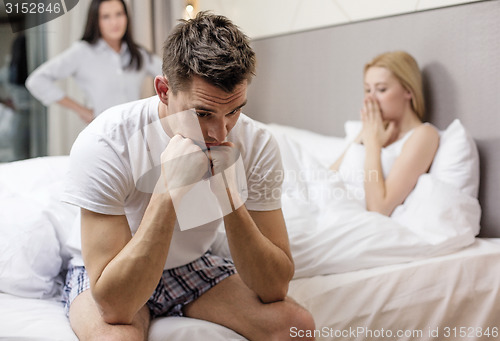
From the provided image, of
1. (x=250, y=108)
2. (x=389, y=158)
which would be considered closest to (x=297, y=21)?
(x=250, y=108)

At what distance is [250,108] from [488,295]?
72.7 inches

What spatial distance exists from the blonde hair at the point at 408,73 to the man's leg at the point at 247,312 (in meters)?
0.99

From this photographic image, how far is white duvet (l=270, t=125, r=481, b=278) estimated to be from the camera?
4.69 ft

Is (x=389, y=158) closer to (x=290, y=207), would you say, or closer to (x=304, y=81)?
(x=290, y=207)

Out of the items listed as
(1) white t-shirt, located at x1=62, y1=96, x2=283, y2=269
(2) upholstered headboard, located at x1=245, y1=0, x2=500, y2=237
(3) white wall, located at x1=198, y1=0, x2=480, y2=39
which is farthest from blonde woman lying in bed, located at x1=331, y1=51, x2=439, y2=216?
(1) white t-shirt, located at x1=62, y1=96, x2=283, y2=269

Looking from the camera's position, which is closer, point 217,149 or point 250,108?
point 217,149

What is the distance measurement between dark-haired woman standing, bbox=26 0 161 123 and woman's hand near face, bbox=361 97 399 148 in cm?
155

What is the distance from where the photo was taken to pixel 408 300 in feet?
4.45

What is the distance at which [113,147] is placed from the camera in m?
1.10

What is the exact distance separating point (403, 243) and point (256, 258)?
1.81 feet

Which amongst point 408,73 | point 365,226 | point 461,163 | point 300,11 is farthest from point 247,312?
point 300,11

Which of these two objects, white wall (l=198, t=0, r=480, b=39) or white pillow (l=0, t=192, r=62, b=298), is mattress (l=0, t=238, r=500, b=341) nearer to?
white pillow (l=0, t=192, r=62, b=298)

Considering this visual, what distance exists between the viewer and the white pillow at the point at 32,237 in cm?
128

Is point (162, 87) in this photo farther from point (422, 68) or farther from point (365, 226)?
point (422, 68)
